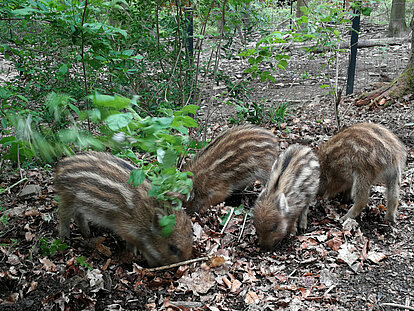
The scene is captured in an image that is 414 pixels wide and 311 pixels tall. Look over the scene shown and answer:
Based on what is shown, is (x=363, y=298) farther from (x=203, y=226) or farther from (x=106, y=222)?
(x=106, y=222)

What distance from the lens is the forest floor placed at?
3291 mm

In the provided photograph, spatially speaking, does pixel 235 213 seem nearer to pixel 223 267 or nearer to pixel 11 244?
pixel 223 267

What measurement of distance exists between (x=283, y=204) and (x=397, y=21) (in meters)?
9.23

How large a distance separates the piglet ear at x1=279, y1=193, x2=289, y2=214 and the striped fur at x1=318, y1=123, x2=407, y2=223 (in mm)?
817

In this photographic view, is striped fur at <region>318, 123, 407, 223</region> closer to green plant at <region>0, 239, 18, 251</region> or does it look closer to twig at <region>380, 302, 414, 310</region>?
twig at <region>380, 302, 414, 310</region>

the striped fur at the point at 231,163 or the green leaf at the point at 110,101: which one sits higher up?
the green leaf at the point at 110,101

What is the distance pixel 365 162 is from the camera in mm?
4480

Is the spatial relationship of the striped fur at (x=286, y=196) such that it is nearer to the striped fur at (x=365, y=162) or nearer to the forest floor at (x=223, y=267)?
the forest floor at (x=223, y=267)

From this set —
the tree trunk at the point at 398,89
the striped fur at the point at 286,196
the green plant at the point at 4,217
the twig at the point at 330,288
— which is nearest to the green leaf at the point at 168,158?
the twig at the point at 330,288

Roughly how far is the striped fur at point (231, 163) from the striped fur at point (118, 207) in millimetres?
1290

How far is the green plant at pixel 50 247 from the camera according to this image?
3.78m

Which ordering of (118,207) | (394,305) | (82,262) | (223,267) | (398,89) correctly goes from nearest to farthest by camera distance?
(394,305) < (82,262) < (223,267) < (118,207) < (398,89)

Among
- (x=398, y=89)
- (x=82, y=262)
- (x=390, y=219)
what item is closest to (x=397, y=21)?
(x=398, y=89)

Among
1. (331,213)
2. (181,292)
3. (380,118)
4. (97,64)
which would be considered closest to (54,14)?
(97,64)
